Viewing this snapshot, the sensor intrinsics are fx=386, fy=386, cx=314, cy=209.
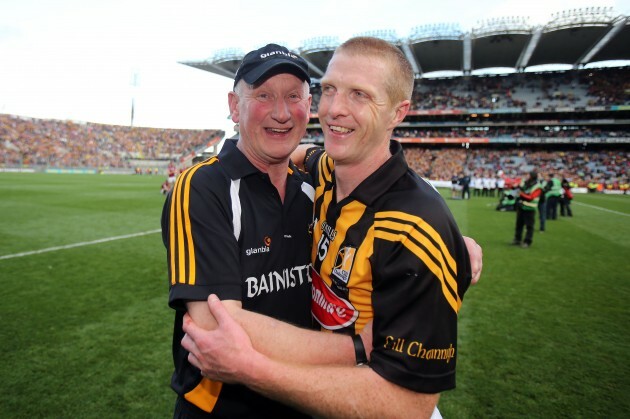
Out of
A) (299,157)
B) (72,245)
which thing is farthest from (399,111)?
(72,245)

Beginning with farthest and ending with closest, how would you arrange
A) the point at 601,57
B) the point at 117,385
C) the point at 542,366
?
1. the point at 601,57
2. the point at 542,366
3. the point at 117,385

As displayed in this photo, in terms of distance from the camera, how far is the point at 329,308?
7.12ft

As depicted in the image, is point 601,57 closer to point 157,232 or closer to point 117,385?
point 157,232

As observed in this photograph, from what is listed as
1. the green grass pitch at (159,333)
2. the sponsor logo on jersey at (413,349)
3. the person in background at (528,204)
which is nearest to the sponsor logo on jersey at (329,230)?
the sponsor logo on jersey at (413,349)

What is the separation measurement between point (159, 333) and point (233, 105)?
388 cm

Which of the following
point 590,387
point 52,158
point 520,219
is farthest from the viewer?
point 52,158

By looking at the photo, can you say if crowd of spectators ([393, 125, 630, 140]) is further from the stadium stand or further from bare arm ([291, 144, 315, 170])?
bare arm ([291, 144, 315, 170])

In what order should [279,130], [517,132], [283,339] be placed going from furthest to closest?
[517,132], [279,130], [283,339]

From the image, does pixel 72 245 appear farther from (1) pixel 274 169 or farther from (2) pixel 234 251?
(2) pixel 234 251

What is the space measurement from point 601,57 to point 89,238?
201 ft

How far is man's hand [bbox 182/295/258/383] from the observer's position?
1.58 metres

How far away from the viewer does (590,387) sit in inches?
168

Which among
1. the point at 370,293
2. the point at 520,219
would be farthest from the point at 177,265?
the point at 520,219

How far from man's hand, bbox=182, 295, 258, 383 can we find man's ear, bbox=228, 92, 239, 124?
4.17 feet
